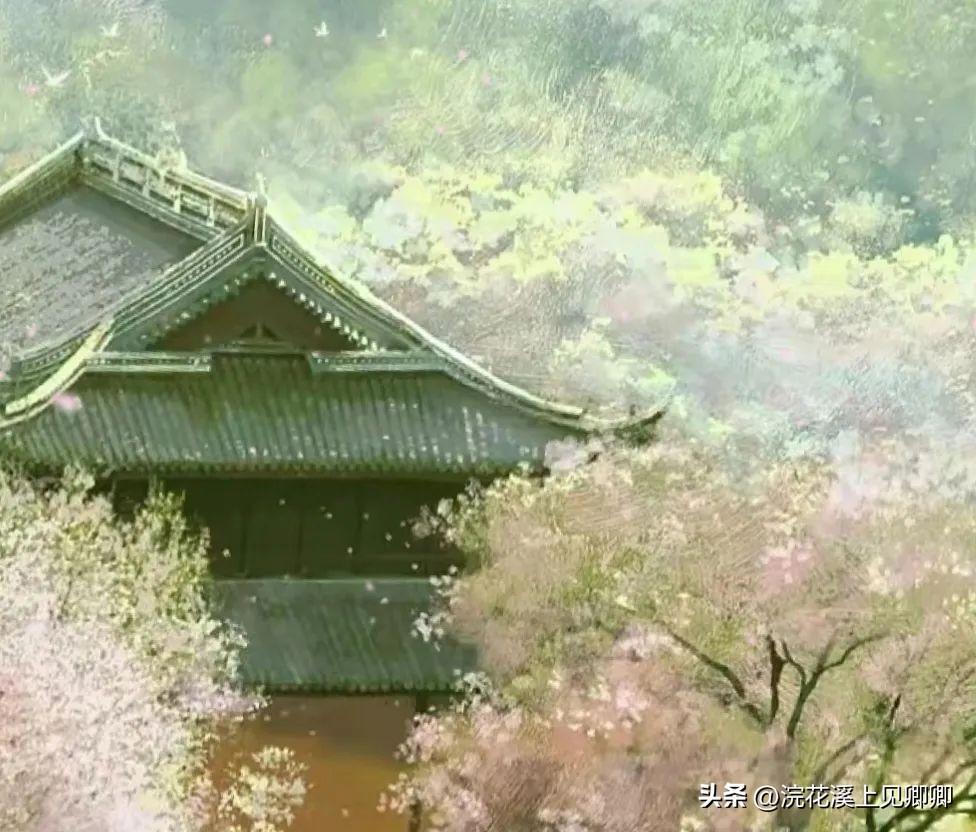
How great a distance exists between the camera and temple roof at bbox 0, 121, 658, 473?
19.8 feet

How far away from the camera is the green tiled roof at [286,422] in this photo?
5977 millimetres

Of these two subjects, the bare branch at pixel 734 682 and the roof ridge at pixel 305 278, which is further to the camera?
the roof ridge at pixel 305 278

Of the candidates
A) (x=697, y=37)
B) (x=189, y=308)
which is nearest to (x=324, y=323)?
(x=189, y=308)

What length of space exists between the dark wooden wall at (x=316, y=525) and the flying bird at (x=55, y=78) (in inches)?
85.8

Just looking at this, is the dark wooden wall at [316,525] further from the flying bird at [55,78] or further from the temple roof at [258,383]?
the flying bird at [55,78]

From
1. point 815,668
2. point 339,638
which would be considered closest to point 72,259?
point 339,638

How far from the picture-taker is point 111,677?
17.1 feet

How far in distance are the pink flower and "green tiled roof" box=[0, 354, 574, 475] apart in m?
0.02

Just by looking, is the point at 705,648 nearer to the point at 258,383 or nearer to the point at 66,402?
the point at 258,383

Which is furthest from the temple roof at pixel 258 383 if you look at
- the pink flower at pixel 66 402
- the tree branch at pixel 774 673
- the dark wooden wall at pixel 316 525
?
the tree branch at pixel 774 673

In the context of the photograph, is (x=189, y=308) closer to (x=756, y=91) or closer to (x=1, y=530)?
(x=1, y=530)

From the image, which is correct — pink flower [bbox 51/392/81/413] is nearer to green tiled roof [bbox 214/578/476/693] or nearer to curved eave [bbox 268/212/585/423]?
green tiled roof [bbox 214/578/476/693]

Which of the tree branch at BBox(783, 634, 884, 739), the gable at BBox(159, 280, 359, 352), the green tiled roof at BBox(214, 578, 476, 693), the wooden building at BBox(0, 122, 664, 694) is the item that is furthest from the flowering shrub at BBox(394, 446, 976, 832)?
the gable at BBox(159, 280, 359, 352)

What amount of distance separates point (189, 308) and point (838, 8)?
3.52 m
